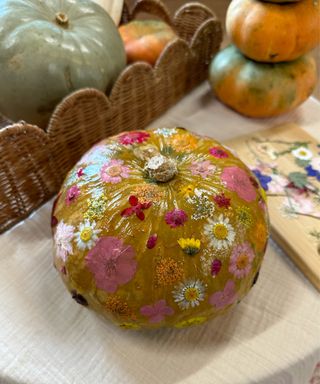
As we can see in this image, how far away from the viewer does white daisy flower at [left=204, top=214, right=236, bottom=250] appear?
0.50m

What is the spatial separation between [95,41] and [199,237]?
0.42 metres

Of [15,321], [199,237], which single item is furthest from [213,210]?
[15,321]

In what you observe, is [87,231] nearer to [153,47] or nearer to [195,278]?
[195,278]

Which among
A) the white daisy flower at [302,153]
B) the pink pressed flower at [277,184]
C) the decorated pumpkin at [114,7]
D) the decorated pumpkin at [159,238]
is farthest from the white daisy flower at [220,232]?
the decorated pumpkin at [114,7]

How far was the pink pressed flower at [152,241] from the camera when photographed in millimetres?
491

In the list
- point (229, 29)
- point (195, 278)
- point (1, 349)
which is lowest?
point (1, 349)

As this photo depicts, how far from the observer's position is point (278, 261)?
0.66m

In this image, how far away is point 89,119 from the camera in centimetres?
72

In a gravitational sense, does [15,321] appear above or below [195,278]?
below

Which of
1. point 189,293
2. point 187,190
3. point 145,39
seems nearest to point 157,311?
point 189,293

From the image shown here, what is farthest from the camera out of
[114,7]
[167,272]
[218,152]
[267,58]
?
[114,7]

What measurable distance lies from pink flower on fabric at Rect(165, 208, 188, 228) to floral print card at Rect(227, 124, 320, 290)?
23 cm

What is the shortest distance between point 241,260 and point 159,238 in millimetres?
103

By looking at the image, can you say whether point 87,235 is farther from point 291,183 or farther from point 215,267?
point 291,183
